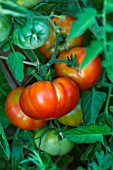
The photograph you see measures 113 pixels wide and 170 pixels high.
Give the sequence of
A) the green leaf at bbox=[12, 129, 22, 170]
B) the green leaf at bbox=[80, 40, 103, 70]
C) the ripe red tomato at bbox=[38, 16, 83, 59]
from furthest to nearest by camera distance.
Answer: the green leaf at bbox=[12, 129, 22, 170]
the ripe red tomato at bbox=[38, 16, 83, 59]
the green leaf at bbox=[80, 40, 103, 70]

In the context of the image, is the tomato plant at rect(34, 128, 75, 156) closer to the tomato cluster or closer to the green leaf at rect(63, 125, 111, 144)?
the tomato cluster

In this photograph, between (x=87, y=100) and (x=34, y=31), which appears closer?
(x=34, y=31)

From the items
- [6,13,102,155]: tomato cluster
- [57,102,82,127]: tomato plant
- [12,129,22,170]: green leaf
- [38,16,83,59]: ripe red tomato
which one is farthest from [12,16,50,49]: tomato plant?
[12,129,22,170]: green leaf

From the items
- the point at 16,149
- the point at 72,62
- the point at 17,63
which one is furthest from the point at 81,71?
the point at 16,149

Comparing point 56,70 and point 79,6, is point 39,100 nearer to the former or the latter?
point 56,70

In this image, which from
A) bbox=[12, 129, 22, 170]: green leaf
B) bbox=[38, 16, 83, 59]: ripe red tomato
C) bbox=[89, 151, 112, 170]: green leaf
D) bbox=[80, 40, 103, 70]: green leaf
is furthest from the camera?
bbox=[12, 129, 22, 170]: green leaf

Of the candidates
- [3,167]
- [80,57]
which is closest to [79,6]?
[80,57]

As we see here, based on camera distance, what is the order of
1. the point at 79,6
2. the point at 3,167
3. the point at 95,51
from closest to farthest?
the point at 95,51 → the point at 79,6 → the point at 3,167
